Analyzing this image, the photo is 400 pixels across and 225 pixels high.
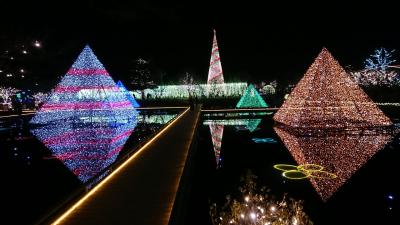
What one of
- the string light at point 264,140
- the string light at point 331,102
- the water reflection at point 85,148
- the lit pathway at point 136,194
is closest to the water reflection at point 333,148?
the string light at point 264,140

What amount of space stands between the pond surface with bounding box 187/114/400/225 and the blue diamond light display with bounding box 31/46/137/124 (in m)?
11.0

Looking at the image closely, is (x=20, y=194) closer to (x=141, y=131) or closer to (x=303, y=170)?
(x=303, y=170)

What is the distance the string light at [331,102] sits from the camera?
20.4 metres

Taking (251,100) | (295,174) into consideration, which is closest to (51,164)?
(295,174)

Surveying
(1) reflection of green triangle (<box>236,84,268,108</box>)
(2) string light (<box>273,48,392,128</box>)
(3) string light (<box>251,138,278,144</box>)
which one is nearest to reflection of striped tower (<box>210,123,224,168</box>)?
(3) string light (<box>251,138,278,144</box>)

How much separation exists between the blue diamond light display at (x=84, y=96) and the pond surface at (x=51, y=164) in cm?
548

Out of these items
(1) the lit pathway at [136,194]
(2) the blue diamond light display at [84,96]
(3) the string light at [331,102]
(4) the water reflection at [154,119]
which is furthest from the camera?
(2) the blue diamond light display at [84,96]

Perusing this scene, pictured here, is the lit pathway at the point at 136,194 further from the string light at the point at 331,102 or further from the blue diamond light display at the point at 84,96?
the blue diamond light display at the point at 84,96

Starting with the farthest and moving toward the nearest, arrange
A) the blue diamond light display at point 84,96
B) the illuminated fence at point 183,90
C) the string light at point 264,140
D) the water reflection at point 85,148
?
the illuminated fence at point 183,90 → the blue diamond light display at point 84,96 → the string light at point 264,140 → the water reflection at point 85,148

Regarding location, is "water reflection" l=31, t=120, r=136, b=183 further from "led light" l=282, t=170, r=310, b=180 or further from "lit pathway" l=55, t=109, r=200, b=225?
"led light" l=282, t=170, r=310, b=180

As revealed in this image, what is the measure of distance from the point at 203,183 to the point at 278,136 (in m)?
8.19

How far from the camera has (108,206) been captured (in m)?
6.29

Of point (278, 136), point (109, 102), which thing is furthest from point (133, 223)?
point (109, 102)

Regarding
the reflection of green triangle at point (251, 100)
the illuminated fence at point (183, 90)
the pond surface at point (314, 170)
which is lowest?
the pond surface at point (314, 170)
